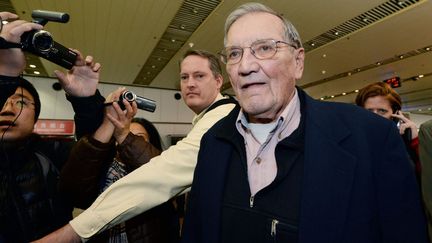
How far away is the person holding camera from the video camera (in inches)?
4.9

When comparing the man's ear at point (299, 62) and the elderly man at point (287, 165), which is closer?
the elderly man at point (287, 165)

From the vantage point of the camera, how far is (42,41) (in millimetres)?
978

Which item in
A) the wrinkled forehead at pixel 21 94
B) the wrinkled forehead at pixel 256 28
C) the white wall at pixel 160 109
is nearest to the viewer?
the wrinkled forehead at pixel 256 28

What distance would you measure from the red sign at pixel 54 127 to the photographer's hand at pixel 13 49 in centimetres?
990

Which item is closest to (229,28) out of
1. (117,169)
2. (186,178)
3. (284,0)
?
(186,178)

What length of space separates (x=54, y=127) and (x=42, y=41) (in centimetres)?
1042

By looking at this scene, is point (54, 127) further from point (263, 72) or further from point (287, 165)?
point (287, 165)

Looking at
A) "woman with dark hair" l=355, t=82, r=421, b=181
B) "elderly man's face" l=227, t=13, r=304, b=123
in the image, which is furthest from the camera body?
"woman with dark hair" l=355, t=82, r=421, b=181

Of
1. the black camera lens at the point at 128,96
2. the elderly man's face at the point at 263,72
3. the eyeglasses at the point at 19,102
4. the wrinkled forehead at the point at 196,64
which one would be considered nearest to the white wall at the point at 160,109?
the wrinkled forehead at the point at 196,64

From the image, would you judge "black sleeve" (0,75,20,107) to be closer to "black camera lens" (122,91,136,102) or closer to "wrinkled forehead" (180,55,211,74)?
"black camera lens" (122,91,136,102)

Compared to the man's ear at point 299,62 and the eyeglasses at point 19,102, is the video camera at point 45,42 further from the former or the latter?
the man's ear at point 299,62

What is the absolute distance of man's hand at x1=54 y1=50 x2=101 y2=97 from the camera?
4.10ft

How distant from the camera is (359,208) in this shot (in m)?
0.84

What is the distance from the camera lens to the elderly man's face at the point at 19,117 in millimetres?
1260
